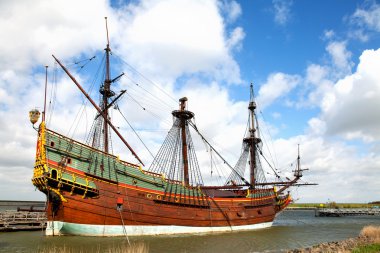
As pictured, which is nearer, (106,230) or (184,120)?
(106,230)

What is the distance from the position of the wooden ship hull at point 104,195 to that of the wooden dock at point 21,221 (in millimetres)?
8129

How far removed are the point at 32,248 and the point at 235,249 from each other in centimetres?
1391

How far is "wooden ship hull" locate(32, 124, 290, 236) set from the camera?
24578 mm

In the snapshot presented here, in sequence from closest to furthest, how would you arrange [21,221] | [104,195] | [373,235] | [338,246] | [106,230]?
[338,246] < [373,235] < [106,230] < [104,195] < [21,221]

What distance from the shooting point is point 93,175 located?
2612 centimetres

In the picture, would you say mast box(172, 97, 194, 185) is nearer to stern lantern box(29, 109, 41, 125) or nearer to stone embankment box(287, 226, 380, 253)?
stern lantern box(29, 109, 41, 125)

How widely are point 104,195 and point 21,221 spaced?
41.6 feet

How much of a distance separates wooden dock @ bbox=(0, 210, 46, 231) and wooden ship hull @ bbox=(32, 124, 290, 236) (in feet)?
26.7

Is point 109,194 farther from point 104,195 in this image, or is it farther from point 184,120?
point 184,120

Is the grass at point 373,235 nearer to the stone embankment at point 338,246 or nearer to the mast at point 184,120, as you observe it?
the stone embankment at point 338,246

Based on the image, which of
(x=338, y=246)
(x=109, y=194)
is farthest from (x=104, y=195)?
(x=338, y=246)

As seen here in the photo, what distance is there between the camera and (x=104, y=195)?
26.4 metres

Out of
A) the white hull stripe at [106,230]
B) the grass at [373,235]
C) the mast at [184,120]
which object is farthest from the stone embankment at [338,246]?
the mast at [184,120]

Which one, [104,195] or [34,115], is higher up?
[34,115]
